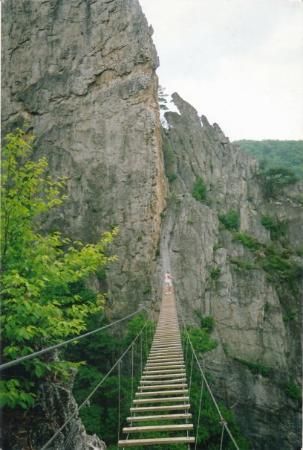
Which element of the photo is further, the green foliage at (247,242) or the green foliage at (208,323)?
the green foliage at (247,242)

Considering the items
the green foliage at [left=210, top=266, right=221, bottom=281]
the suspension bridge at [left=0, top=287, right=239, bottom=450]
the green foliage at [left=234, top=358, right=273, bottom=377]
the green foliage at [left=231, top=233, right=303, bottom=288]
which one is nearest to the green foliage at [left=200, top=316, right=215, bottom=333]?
the green foliage at [left=234, top=358, right=273, bottom=377]

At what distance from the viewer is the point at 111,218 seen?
21.2 m

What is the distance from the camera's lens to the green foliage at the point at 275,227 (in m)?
31.0

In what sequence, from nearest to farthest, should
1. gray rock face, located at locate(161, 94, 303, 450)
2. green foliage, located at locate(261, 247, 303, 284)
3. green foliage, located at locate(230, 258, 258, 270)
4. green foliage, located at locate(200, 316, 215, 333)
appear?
gray rock face, located at locate(161, 94, 303, 450) → green foliage, located at locate(200, 316, 215, 333) → green foliage, located at locate(230, 258, 258, 270) → green foliage, located at locate(261, 247, 303, 284)

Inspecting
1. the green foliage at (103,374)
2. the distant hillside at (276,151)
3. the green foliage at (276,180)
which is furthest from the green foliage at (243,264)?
the distant hillside at (276,151)

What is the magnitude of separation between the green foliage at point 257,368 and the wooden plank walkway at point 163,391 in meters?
10.8

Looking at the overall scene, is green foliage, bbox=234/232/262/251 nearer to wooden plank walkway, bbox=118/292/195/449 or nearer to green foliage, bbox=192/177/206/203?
green foliage, bbox=192/177/206/203

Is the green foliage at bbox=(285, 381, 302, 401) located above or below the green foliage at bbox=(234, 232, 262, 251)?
below

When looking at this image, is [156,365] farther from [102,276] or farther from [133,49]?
[133,49]

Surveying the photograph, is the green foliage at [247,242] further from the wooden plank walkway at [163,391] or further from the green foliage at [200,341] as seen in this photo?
the wooden plank walkway at [163,391]

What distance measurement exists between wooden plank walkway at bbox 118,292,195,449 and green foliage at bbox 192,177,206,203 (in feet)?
56.3

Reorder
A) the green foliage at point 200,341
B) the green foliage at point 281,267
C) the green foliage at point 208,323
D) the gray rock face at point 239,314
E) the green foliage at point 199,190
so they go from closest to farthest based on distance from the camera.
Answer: the green foliage at point 200,341
the gray rock face at point 239,314
the green foliage at point 208,323
the green foliage at point 281,267
the green foliage at point 199,190

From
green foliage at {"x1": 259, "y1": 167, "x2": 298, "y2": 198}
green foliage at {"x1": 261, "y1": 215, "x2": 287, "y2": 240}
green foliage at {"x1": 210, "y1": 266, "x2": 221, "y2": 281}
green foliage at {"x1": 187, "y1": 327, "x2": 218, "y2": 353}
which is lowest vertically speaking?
green foliage at {"x1": 187, "y1": 327, "x2": 218, "y2": 353}

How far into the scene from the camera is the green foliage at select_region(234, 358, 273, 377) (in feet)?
67.8
